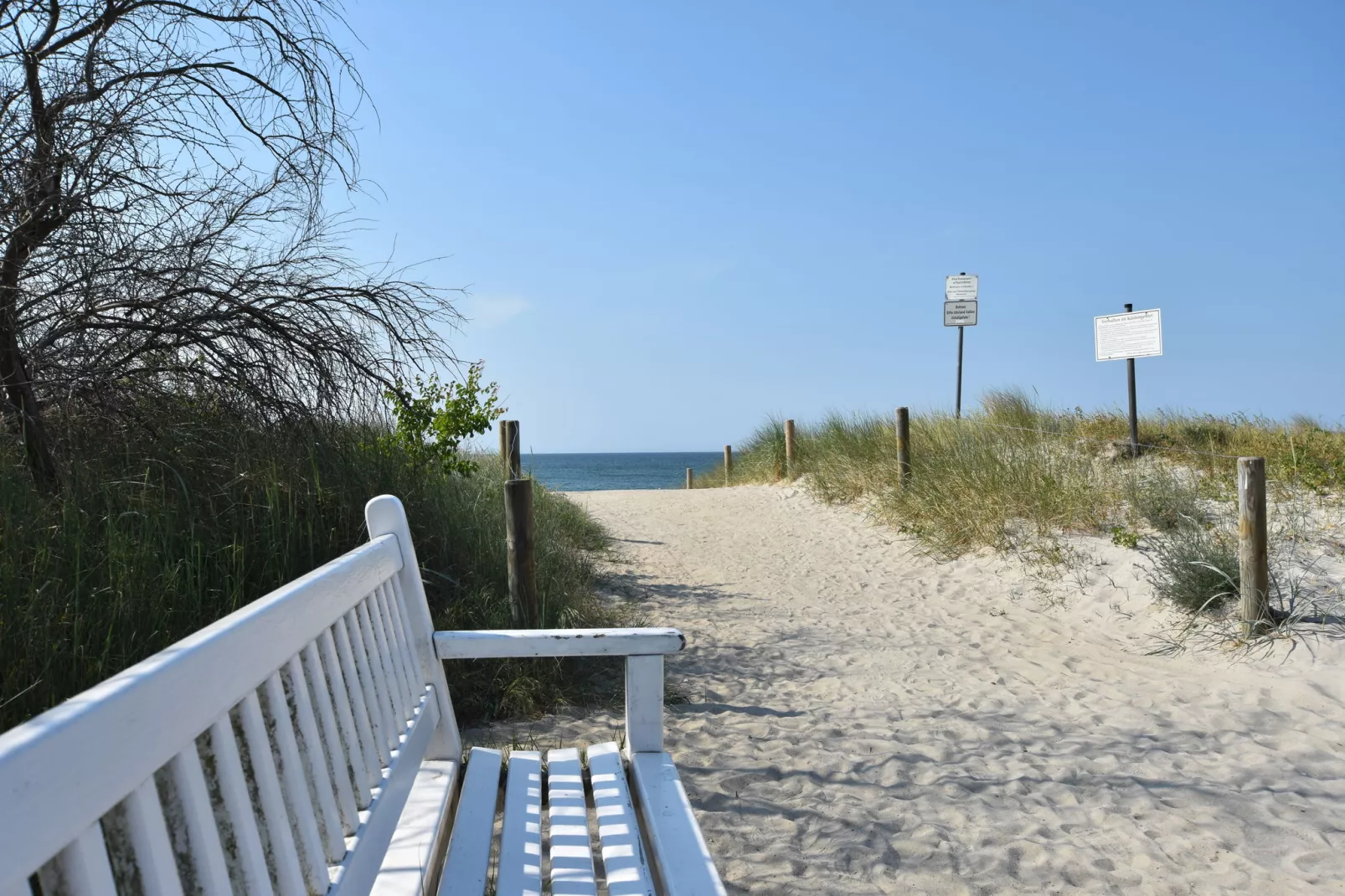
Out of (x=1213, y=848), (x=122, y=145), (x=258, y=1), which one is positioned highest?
(x=258, y=1)

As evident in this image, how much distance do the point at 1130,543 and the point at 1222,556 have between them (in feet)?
4.66

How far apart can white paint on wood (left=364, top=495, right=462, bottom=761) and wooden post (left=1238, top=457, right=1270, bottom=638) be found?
5356mm

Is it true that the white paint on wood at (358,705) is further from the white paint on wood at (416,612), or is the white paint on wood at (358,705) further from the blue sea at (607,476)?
the blue sea at (607,476)

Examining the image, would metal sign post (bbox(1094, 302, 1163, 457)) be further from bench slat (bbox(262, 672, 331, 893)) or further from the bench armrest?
bench slat (bbox(262, 672, 331, 893))

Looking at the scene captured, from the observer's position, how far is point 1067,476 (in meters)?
9.59

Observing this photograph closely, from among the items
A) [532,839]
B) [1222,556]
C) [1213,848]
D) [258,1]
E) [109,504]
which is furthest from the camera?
[1222,556]

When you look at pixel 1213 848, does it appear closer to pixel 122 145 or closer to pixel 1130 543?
pixel 1130 543

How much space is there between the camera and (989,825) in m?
3.75

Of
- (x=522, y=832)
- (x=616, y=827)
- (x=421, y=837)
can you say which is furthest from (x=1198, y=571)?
(x=421, y=837)

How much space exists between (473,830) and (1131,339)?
1087 cm

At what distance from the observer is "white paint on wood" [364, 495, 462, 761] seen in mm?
2631

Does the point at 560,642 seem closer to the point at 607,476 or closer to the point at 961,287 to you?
the point at 961,287

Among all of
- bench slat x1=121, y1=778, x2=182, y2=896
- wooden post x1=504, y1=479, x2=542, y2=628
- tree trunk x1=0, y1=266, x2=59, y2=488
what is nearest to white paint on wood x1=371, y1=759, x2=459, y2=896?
bench slat x1=121, y1=778, x2=182, y2=896

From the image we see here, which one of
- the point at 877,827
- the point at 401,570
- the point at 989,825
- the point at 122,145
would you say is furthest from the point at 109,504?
the point at 989,825
